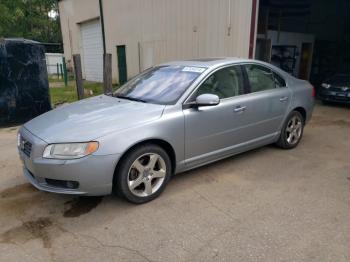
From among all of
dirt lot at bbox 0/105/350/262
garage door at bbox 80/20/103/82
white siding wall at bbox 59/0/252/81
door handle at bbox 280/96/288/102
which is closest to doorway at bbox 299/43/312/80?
white siding wall at bbox 59/0/252/81

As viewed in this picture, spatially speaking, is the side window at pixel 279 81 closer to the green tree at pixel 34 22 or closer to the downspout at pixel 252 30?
the downspout at pixel 252 30

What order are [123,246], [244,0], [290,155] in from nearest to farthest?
[123,246]
[290,155]
[244,0]

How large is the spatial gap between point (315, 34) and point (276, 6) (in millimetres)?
3770

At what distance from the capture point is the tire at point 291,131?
4.96 meters

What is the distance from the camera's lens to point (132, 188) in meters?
3.28

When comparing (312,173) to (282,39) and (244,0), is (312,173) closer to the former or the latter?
(244,0)

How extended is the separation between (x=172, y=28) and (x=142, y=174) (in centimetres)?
885

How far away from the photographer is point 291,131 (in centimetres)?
509

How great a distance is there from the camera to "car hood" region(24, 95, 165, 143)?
10.0 feet

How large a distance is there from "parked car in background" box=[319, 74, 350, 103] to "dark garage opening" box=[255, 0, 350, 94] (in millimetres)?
2267

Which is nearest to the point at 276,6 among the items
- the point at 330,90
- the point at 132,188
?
the point at 330,90

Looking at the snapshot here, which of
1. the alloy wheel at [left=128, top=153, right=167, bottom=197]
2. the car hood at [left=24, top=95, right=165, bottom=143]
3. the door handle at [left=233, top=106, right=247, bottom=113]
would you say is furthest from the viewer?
the door handle at [left=233, top=106, right=247, bottom=113]

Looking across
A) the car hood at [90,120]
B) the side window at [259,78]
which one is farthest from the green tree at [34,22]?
the side window at [259,78]

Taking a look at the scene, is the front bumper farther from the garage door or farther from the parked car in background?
the garage door
